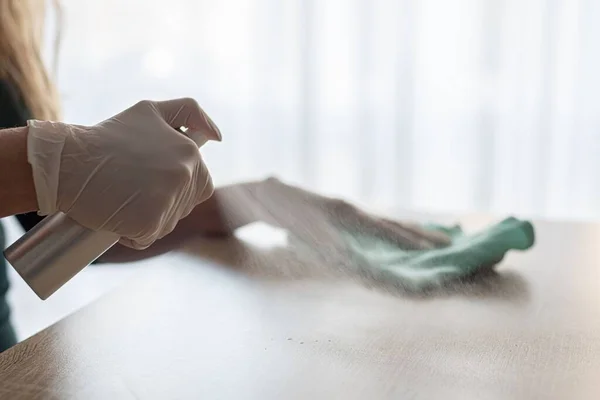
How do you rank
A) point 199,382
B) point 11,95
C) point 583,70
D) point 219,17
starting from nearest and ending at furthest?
point 199,382 → point 11,95 → point 583,70 → point 219,17

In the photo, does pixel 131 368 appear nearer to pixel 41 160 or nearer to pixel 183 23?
pixel 41 160

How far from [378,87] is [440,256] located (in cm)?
72

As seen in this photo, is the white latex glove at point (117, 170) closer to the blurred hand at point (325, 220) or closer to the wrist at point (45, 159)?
the wrist at point (45, 159)

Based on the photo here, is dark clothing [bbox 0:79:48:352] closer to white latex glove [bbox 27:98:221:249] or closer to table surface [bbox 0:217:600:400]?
table surface [bbox 0:217:600:400]

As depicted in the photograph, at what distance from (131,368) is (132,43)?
1115mm

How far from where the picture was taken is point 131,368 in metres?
0.51

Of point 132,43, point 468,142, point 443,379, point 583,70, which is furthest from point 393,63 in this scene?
point 443,379

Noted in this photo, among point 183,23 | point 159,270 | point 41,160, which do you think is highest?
point 183,23

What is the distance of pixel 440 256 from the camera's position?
0.74 m

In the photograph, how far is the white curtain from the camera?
1315 mm

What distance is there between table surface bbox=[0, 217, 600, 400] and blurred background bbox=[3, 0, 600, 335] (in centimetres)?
61

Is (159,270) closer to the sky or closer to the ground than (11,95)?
closer to the ground

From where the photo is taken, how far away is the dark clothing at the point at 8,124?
33.9 inches

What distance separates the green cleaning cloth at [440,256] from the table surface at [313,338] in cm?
2
